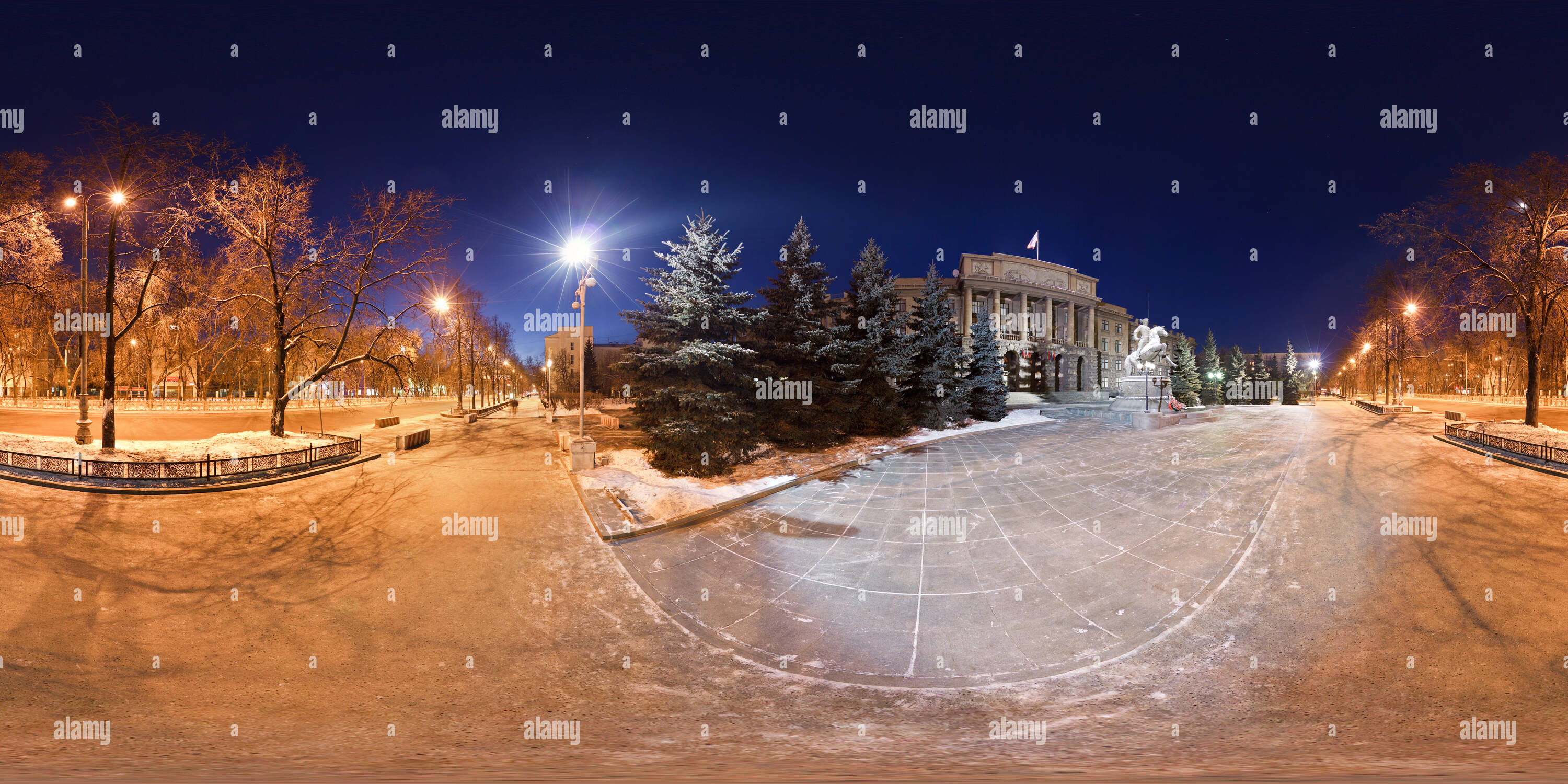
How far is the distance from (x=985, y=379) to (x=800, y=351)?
1443 cm

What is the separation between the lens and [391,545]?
34.9 feet

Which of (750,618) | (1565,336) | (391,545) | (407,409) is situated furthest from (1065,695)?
(407,409)

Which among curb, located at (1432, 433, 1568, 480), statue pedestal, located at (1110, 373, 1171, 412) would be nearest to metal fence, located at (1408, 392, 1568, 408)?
statue pedestal, located at (1110, 373, 1171, 412)

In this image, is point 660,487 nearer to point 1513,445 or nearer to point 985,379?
point 985,379

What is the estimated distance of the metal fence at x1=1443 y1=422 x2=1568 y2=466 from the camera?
1284 cm

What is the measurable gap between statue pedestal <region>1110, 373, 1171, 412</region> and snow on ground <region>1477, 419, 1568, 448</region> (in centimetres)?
938

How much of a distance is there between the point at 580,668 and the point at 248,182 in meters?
22.9

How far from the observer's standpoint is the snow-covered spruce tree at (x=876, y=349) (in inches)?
848

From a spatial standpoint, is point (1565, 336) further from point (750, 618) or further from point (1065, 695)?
point (750, 618)

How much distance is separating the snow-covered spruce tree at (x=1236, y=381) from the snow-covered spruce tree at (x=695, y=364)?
6074 centimetres

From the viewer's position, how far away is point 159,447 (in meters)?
17.2

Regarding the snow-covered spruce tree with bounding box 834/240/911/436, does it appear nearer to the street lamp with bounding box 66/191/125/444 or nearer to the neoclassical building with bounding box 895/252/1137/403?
the street lamp with bounding box 66/191/125/444

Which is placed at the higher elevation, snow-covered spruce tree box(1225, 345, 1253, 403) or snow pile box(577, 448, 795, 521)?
snow-covered spruce tree box(1225, 345, 1253, 403)

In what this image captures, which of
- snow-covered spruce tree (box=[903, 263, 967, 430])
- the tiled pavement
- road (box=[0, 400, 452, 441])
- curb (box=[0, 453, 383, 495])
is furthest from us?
snow-covered spruce tree (box=[903, 263, 967, 430])
